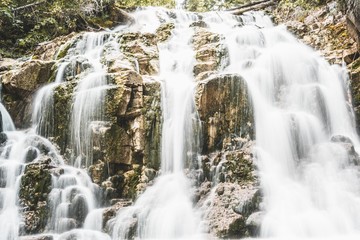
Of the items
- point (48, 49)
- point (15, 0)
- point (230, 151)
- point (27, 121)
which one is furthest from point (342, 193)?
point (15, 0)

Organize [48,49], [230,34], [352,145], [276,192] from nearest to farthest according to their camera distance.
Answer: [276,192] < [352,145] < [230,34] < [48,49]

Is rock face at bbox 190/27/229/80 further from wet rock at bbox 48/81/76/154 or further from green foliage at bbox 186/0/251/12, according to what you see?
green foliage at bbox 186/0/251/12

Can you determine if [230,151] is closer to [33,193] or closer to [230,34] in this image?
[33,193]

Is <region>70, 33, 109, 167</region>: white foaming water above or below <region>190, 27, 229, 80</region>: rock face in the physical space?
below

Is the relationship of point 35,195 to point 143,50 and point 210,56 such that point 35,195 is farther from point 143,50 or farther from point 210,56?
point 210,56

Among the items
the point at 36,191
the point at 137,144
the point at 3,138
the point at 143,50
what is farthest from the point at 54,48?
the point at 36,191

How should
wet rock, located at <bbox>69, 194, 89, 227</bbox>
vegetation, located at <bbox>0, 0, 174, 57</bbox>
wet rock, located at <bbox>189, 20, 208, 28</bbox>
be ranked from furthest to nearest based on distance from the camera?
1. wet rock, located at <bbox>189, 20, 208, 28</bbox>
2. vegetation, located at <bbox>0, 0, 174, 57</bbox>
3. wet rock, located at <bbox>69, 194, 89, 227</bbox>

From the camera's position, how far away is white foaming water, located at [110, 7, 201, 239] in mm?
6398

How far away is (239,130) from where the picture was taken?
7.82 metres

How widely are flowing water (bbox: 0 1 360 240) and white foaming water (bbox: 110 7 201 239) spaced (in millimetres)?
21

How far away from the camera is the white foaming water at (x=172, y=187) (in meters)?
6.40

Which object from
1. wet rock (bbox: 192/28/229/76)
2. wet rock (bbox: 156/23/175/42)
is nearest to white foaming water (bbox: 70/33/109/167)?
wet rock (bbox: 192/28/229/76)

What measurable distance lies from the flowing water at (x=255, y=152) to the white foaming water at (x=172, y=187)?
2 centimetres

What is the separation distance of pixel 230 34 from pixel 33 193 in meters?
8.06
